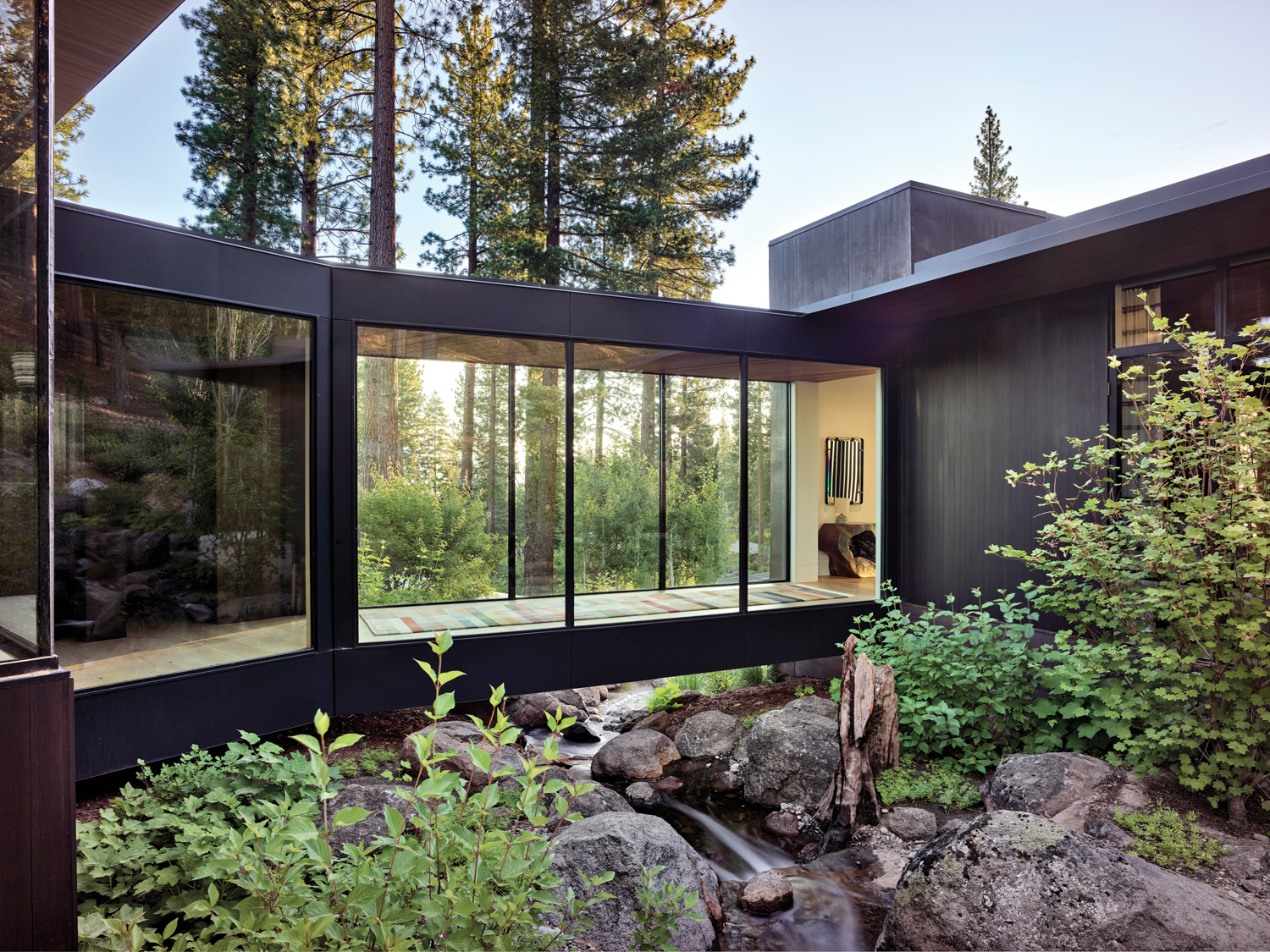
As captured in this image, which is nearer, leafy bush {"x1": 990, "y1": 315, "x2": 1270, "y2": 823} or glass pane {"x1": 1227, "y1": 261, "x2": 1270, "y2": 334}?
leafy bush {"x1": 990, "y1": 315, "x2": 1270, "y2": 823}

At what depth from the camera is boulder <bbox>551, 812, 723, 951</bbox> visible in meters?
3.68

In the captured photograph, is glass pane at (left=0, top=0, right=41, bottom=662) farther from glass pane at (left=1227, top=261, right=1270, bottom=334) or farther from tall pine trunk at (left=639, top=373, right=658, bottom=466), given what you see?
glass pane at (left=1227, top=261, right=1270, bottom=334)

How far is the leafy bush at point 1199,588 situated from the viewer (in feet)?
12.5

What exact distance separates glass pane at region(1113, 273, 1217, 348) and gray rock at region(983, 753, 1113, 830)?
2.98m

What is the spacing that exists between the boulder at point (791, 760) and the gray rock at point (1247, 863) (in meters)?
2.49

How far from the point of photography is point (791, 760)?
595 centimetres

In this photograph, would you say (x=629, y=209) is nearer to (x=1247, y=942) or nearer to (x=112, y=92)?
(x=112, y=92)

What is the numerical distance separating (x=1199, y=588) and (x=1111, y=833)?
4.42 ft

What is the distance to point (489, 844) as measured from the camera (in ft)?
4.71

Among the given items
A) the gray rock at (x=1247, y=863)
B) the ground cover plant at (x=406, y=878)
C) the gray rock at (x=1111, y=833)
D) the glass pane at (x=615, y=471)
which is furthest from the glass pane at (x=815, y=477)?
the ground cover plant at (x=406, y=878)

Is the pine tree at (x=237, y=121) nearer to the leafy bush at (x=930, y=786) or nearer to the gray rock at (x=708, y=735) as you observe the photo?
the gray rock at (x=708, y=735)

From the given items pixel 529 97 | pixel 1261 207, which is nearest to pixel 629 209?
pixel 529 97

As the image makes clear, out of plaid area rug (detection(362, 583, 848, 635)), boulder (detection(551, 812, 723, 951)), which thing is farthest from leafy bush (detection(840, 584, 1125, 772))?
boulder (detection(551, 812, 723, 951))

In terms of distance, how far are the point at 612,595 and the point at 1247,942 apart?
4.38 m
